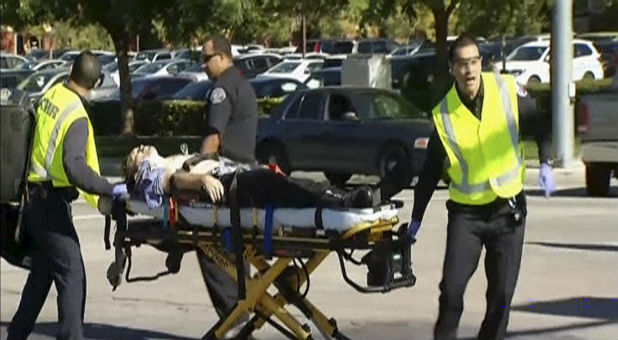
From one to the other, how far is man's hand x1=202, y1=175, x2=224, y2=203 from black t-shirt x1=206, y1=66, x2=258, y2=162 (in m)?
1.19

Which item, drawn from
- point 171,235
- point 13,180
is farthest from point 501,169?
point 13,180

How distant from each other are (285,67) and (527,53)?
7313mm

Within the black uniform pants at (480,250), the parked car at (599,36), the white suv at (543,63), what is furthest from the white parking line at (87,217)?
the parked car at (599,36)

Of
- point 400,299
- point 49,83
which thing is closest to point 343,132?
point 400,299

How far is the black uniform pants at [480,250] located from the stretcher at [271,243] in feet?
1.09

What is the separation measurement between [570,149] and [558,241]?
29.4ft

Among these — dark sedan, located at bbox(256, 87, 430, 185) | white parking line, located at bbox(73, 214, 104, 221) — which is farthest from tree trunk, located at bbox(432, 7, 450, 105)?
white parking line, located at bbox(73, 214, 104, 221)

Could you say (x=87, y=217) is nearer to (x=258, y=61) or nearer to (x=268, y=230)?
(x=268, y=230)

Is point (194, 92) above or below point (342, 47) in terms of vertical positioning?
above

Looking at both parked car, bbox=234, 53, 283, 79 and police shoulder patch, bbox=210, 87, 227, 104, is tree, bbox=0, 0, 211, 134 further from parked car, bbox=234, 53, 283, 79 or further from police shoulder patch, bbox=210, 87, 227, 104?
police shoulder patch, bbox=210, 87, 227, 104

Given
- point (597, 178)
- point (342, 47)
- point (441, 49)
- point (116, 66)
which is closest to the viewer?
point (597, 178)

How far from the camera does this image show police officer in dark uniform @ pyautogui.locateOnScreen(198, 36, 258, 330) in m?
9.34

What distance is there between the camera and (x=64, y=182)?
8.27 meters

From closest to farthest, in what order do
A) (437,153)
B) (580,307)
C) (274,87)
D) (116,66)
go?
(437,153) → (580,307) → (274,87) → (116,66)
